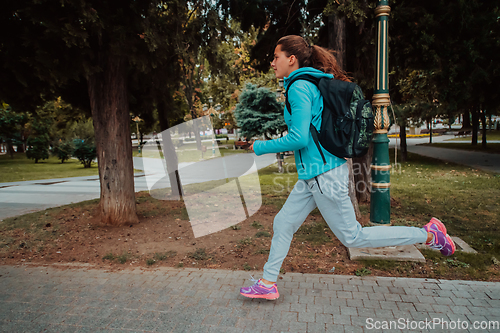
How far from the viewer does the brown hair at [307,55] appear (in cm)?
273

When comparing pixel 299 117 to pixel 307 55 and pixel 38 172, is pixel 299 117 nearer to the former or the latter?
pixel 307 55

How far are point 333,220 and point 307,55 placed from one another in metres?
1.39

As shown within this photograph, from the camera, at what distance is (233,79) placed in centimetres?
720

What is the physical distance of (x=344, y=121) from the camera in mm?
2496

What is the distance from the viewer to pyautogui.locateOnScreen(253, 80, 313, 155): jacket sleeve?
99.1 inches

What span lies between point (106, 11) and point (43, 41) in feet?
3.13

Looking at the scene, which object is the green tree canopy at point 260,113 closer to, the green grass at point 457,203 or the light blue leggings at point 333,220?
the green grass at point 457,203

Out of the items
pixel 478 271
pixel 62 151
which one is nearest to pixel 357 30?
pixel 478 271

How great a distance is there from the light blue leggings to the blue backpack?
0.18 m

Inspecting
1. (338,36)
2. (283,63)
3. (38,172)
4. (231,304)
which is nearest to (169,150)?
(338,36)

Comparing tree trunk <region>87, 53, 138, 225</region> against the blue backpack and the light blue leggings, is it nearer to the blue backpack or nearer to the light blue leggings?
the light blue leggings

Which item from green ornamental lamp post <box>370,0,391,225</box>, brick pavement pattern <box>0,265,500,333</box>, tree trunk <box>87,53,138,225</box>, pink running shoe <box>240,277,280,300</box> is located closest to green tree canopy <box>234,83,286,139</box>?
tree trunk <box>87,53,138,225</box>

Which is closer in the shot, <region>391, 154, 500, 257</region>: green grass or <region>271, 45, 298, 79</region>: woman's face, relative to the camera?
<region>271, 45, 298, 79</region>: woman's face

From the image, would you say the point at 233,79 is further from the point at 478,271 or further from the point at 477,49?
the point at 478,271
